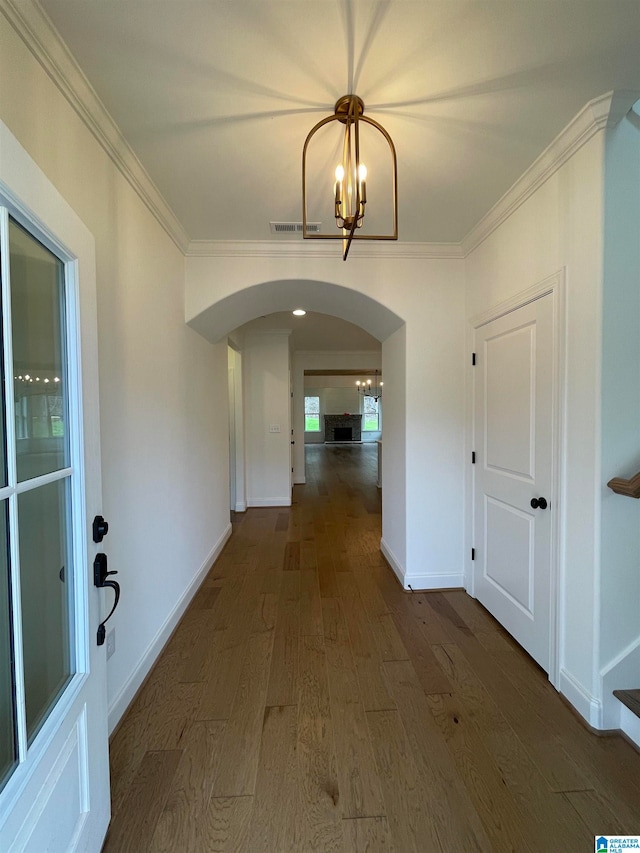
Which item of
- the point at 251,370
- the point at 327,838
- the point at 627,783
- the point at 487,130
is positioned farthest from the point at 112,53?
the point at 251,370

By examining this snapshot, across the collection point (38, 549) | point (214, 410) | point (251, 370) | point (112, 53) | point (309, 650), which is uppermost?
point (112, 53)

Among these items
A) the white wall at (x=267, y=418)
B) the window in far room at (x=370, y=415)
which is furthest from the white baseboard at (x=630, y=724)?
the window in far room at (x=370, y=415)

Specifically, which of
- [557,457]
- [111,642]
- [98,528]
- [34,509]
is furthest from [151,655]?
[557,457]

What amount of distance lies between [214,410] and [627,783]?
3.47 metres

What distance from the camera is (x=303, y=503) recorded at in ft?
19.3

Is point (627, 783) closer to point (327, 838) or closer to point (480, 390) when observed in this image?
point (327, 838)

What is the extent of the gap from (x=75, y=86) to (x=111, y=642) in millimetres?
2266

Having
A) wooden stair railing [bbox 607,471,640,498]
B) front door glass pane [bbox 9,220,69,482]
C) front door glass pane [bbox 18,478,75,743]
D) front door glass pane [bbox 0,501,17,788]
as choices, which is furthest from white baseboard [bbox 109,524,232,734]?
wooden stair railing [bbox 607,471,640,498]

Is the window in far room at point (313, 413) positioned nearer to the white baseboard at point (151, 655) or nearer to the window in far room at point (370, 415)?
the window in far room at point (370, 415)

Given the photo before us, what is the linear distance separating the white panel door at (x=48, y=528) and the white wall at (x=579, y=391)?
1.99 metres

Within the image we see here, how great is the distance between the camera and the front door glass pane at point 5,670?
0.85 meters

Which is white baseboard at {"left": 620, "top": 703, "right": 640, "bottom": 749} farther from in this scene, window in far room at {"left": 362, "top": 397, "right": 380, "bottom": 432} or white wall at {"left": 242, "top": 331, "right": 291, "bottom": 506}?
window in far room at {"left": 362, "top": 397, "right": 380, "bottom": 432}

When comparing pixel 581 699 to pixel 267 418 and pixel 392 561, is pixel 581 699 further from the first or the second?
pixel 267 418

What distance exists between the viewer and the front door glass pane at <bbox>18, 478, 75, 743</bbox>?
3.15ft
